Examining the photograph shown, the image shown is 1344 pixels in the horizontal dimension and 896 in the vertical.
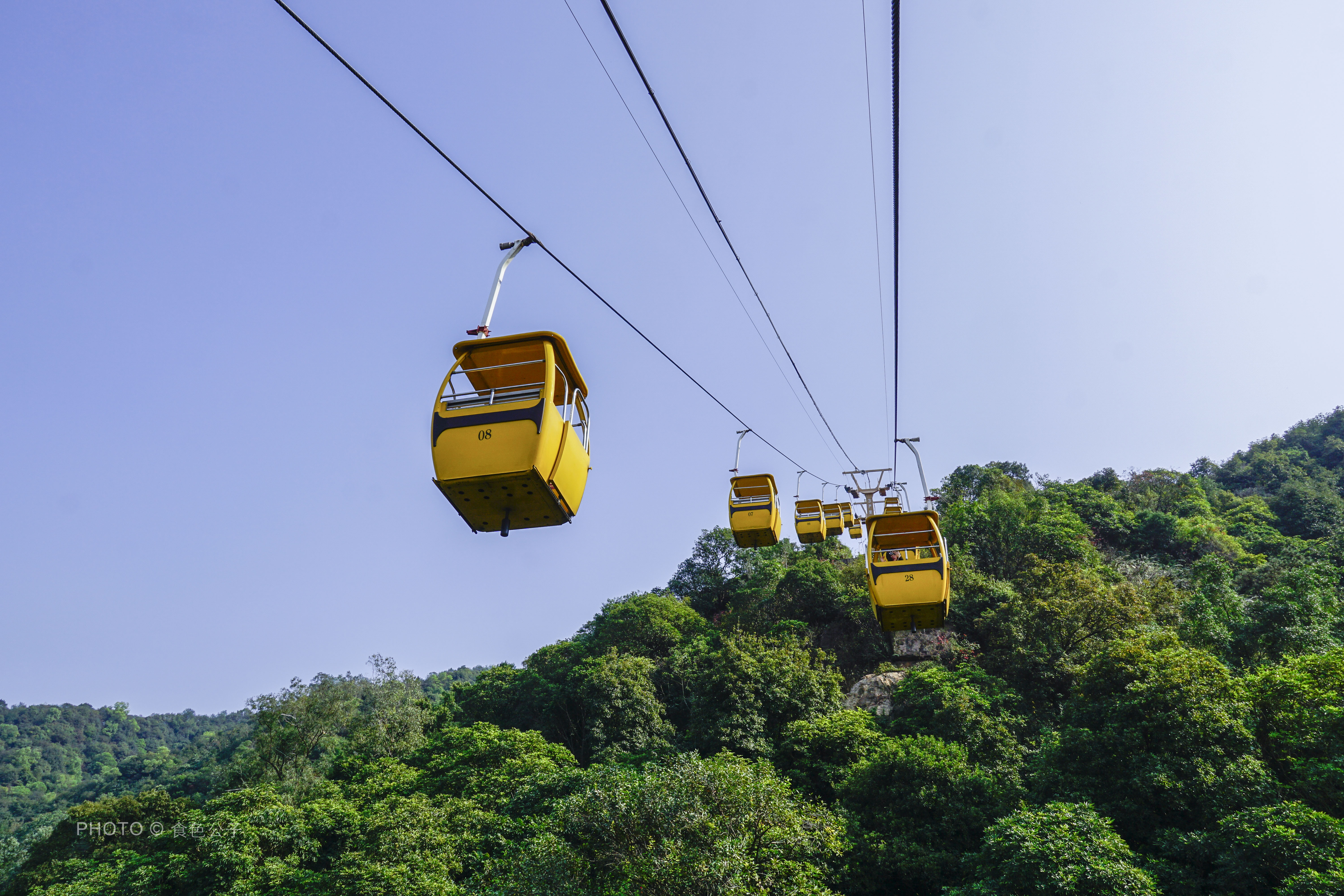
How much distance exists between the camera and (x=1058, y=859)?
16359 millimetres

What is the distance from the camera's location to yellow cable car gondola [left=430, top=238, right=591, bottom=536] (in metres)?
6.10

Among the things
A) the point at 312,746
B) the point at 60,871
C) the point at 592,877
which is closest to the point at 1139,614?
the point at 592,877

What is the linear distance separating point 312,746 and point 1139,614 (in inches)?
1565

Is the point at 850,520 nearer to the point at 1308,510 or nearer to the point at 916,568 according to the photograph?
the point at 916,568

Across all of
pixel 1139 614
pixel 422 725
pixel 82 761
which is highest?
pixel 1139 614

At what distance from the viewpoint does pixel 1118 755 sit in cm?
2073

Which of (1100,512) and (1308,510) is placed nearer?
(1100,512)

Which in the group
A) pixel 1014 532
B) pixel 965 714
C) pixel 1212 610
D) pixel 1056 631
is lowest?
pixel 965 714

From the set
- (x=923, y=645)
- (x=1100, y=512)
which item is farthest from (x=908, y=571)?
(x=1100, y=512)

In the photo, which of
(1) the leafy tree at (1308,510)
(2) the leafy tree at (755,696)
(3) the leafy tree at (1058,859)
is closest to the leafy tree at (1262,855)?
(3) the leafy tree at (1058,859)

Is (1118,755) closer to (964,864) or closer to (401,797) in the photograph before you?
(964,864)

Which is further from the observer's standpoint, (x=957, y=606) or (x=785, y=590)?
(x=785, y=590)

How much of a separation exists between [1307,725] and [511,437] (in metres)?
21.7

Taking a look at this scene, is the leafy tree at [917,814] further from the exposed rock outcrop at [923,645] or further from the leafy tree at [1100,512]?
the leafy tree at [1100,512]
